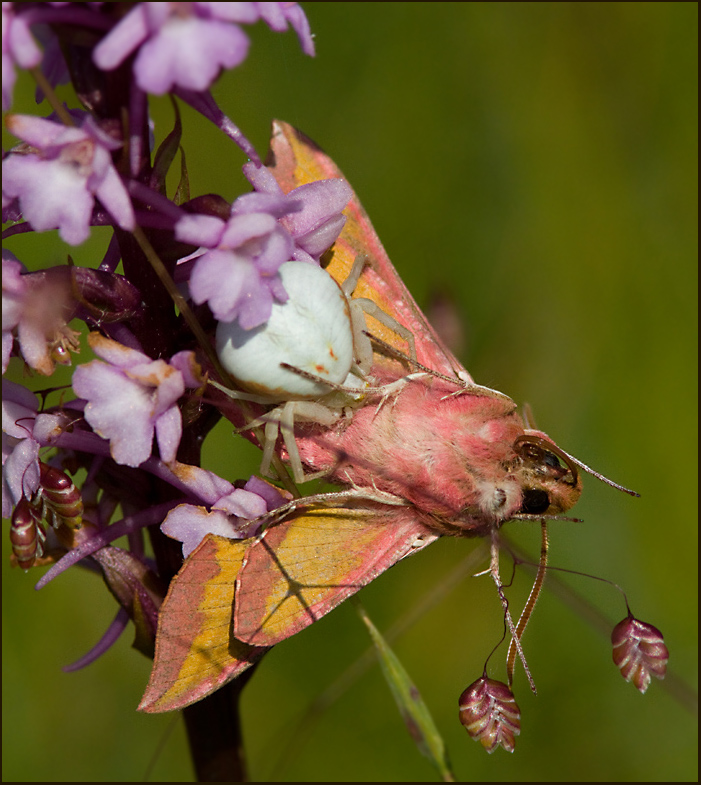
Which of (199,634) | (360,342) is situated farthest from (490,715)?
(360,342)

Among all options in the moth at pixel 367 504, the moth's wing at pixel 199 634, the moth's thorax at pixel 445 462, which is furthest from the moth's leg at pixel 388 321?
the moth's wing at pixel 199 634

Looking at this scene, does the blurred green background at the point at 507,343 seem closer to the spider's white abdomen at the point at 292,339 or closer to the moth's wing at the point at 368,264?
the moth's wing at the point at 368,264

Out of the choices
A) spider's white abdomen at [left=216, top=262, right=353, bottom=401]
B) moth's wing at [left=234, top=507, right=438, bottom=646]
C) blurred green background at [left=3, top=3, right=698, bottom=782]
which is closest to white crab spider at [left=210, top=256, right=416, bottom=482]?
spider's white abdomen at [left=216, top=262, right=353, bottom=401]

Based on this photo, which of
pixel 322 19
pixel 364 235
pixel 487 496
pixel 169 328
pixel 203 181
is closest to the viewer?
pixel 169 328

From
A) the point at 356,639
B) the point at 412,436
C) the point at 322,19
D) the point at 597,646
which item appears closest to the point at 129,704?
the point at 356,639

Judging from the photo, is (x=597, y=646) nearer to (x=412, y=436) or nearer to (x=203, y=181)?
(x=412, y=436)

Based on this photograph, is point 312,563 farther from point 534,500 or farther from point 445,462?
point 534,500
